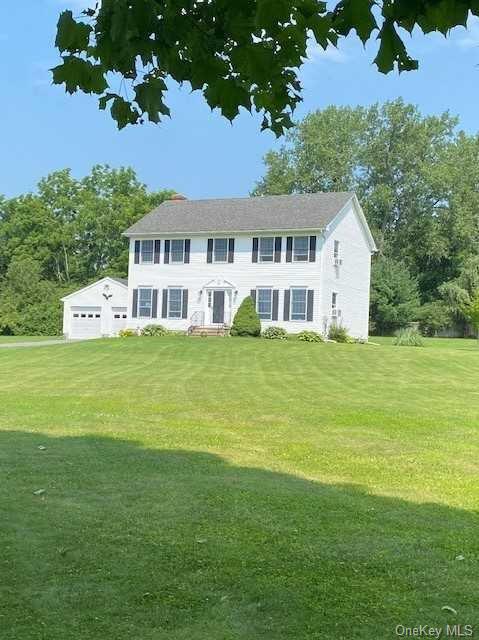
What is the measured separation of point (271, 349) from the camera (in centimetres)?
2708

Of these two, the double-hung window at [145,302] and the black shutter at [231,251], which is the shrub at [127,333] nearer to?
the double-hung window at [145,302]

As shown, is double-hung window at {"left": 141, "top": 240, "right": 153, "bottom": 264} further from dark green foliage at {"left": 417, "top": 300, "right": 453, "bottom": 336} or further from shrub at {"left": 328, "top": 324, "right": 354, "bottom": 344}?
dark green foliage at {"left": 417, "top": 300, "right": 453, "bottom": 336}

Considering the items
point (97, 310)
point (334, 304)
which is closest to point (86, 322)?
point (97, 310)

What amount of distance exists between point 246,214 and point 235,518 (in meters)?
31.9

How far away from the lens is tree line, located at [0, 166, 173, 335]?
2291 inches

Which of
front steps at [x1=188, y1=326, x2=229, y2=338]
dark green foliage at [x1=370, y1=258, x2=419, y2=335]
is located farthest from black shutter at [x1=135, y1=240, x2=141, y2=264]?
dark green foliage at [x1=370, y1=258, x2=419, y2=335]

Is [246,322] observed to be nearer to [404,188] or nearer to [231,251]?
[231,251]

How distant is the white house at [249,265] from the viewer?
3353 centimetres

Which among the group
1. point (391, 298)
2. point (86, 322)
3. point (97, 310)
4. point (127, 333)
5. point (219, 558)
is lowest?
point (219, 558)

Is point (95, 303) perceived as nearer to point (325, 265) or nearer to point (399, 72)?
point (325, 265)

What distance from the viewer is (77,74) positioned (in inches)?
143

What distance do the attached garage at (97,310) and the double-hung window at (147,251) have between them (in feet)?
9.23

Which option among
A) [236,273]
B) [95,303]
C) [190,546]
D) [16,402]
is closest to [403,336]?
[236,273]

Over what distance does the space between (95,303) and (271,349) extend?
16.6m
